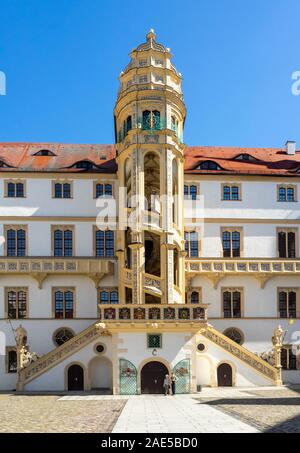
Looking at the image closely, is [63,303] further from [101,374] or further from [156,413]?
[156,413]

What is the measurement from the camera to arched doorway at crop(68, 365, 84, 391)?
37.8 m

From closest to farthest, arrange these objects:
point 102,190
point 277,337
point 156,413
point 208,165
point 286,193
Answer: point 156,413 → point 277,337 → point 102,190 → point 286,193 → point 208,165

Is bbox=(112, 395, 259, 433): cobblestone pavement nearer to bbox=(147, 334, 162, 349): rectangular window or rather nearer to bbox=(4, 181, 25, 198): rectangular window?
bbox=(147, 334, 162, 349): rectangular window

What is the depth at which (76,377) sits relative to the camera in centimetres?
3803

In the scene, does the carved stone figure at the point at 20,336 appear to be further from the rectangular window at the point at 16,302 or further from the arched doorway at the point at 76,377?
the arched doorway at the point at 76,377

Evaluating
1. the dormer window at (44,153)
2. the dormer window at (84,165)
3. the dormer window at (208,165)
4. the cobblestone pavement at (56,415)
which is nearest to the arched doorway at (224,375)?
the cobblestone pavement at (56,415)

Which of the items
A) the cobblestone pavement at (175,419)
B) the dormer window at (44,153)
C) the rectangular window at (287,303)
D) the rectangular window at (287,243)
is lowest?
the cobblestone pavement at (175,419)

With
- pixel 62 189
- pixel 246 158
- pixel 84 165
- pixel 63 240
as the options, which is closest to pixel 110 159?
pixel 84 165

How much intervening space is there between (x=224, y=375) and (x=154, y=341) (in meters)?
6.16

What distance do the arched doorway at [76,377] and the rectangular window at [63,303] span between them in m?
4.52

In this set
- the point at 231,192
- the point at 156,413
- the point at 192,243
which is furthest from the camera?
the point at 231,192

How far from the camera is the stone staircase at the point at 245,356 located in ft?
123

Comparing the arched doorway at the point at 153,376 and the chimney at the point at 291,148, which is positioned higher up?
the chimney at the point at 291,148
